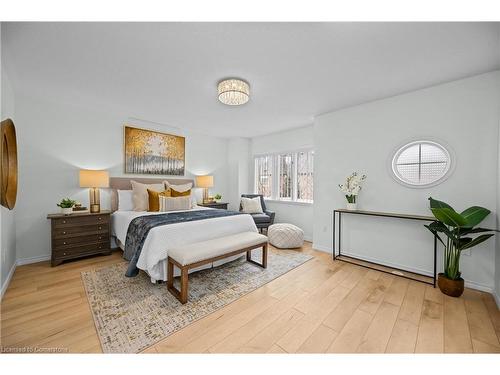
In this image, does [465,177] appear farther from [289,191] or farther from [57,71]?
[57,71]

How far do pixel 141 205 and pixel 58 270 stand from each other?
1328 millimetres

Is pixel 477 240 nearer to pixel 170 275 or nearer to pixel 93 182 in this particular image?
pixel 170 275

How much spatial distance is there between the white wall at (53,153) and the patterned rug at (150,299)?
1.28 meters

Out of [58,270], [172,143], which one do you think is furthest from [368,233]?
[58,270]

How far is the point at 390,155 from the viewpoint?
9.23 feet

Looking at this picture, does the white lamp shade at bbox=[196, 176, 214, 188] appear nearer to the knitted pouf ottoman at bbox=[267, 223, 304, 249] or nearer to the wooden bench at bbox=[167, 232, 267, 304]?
the knitted pouf ottoman at bbox=[267, 223, 304, 249]

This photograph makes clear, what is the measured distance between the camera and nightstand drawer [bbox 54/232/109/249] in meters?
2.76

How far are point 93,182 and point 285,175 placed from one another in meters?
3.87

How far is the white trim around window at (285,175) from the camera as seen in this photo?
456 cm

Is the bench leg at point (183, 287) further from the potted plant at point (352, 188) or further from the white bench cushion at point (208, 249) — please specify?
the potted plant at point (352, 188)

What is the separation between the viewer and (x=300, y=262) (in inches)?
119

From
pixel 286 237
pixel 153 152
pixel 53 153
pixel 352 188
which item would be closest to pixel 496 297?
pixel 352 188

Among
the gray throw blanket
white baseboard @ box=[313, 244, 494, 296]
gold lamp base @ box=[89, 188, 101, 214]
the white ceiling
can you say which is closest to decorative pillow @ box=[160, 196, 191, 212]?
the gray throw blanket
